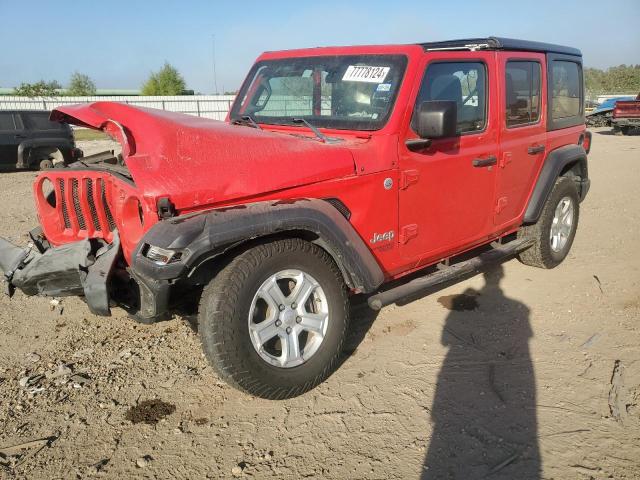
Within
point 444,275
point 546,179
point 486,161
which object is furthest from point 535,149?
point 444,275

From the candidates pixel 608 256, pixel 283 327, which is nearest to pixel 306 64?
pixel 283 327

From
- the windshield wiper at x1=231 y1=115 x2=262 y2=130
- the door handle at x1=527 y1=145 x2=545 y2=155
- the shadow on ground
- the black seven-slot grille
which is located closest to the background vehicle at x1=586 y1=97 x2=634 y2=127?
the door handle at x1=527 y1=145 x2=545 y2=155

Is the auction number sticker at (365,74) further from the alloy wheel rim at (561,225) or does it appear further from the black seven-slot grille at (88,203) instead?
the alloy wheel rim at (561,225)

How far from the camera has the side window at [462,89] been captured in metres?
3.46

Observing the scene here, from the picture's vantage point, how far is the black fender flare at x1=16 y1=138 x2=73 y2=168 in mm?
12344

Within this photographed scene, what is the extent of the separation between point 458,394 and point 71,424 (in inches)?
85.1

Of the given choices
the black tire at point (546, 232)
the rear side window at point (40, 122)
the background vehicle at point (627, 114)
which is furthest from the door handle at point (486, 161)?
the background vehicle at point (627, 114)

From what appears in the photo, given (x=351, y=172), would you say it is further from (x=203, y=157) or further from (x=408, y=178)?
(x=203, y=157)

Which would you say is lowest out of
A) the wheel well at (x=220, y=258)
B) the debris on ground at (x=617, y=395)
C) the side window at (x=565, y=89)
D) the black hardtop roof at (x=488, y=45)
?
the debris on ground at (x=617, y=395)

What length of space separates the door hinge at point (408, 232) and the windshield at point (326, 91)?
0.69 m

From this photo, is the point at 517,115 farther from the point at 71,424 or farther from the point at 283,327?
the point at 71,424

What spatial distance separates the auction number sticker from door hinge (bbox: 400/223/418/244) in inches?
38.3

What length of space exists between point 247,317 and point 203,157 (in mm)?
873

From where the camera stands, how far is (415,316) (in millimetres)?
4113
